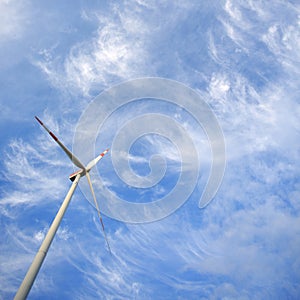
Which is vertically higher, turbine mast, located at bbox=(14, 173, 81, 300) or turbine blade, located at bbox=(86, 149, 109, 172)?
turbine blade, located at bbox=(86, 149, 109, 172)

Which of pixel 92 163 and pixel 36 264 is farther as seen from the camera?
pixel 92 163

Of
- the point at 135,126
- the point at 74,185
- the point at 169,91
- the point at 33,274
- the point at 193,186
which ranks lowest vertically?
the point at 33,274

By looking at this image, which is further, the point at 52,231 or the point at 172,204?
the point at 172,204

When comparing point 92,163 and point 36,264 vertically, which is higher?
point 92,163

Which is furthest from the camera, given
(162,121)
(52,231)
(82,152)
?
(162,121)

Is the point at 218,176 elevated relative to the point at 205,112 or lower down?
lower down

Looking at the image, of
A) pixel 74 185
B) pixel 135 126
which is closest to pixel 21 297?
pixel 74 185

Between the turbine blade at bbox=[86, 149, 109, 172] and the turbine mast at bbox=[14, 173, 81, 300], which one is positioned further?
the turbine blade at bbox=[86, 149, 109, 172]

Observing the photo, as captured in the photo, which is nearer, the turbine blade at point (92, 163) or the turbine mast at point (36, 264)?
the turbine mast at point (36, 264)

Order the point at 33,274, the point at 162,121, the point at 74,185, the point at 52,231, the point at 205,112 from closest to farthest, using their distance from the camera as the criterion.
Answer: the point at 33,274 < the point at 52,231 < the point at 74,185 < the point at 205,112 < the point at 162,121

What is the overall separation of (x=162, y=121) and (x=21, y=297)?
131 feet

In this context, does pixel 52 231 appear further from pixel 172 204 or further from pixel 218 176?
pixel 218 176

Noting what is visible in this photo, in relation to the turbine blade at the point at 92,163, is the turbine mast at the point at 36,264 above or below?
below

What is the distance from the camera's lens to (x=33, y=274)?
18141 millimetres
